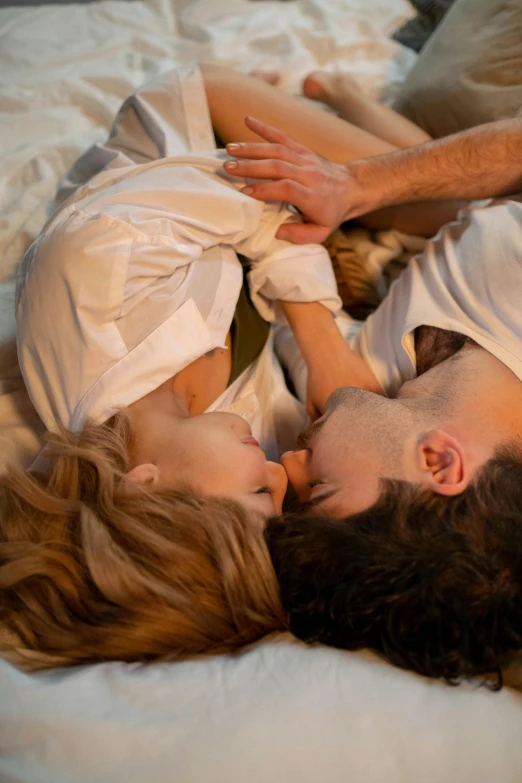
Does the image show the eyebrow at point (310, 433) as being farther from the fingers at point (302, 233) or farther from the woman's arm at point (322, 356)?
the fingers at point (302, 233)

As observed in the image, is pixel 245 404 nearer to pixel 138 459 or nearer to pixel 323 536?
pixel 138 459

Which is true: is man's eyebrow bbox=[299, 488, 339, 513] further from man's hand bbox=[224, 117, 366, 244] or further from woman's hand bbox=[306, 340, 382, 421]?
man's hand bbox=[224, 117, 366, 244]

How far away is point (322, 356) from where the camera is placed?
1174 millimetres

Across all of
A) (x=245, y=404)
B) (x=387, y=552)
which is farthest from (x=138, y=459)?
(x=387, y=552)

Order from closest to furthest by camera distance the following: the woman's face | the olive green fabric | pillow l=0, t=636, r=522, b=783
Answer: pillow l=0, t=636, r=522, b=783
the woman's face
the olive green fabric

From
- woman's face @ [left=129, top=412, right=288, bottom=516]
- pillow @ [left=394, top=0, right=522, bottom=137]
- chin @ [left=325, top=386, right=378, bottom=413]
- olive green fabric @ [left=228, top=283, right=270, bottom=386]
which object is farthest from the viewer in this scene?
pillow @ [left=394, top=0, right=522, bottom=137]

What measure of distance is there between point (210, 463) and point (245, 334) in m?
0.39

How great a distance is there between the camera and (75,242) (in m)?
0.94

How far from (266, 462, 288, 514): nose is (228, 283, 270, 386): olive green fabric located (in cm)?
28

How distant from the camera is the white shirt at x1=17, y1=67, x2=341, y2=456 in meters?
0.93

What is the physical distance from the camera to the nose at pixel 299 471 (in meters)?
0.96

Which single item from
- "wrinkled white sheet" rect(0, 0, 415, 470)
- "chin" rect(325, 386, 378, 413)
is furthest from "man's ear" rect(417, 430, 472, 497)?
"wrinkled white sheet" rect(0, 0, 415, 470)

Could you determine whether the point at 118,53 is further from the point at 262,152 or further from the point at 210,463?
the point at 210,463

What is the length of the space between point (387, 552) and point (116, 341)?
1.57ft
